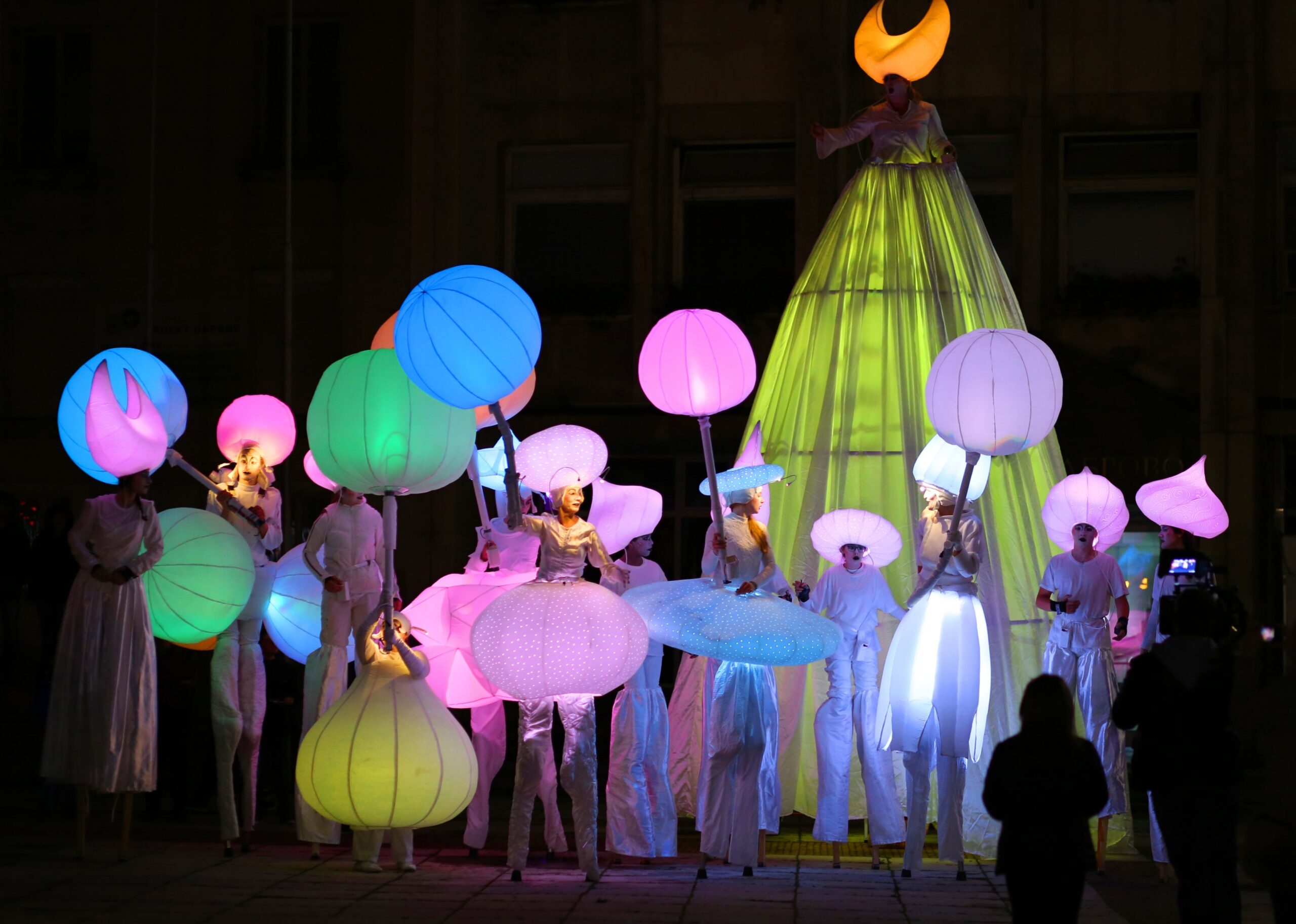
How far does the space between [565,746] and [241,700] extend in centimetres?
168

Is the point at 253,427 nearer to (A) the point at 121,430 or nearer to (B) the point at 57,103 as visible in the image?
(A) the point at 121,430

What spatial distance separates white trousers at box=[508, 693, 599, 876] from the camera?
250 inches

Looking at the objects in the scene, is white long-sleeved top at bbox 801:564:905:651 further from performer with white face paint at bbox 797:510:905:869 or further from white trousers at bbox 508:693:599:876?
white trousers at bbox 508:693:599:876

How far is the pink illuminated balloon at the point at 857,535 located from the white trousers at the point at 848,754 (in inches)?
16.2

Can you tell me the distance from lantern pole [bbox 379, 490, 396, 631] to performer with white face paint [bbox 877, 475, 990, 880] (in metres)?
2.16

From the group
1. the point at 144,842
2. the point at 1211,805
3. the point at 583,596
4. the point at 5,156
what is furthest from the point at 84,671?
the point at 5,156

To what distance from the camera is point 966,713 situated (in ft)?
21.6

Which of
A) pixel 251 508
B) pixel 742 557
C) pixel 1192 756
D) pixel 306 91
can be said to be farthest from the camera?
pixel 306 91

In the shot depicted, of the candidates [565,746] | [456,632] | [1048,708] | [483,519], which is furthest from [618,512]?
[1048,708]

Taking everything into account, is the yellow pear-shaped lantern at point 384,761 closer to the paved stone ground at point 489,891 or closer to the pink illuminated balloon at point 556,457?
the paved stone ground at point 489,891

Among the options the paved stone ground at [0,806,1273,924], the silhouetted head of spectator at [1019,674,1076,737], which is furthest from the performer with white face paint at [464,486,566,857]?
the silhouetted head of spectator at [1019,674,1076,737]

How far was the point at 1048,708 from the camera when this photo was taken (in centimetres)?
407

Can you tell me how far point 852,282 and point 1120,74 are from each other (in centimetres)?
655

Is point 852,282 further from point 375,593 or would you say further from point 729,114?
point 729,114
